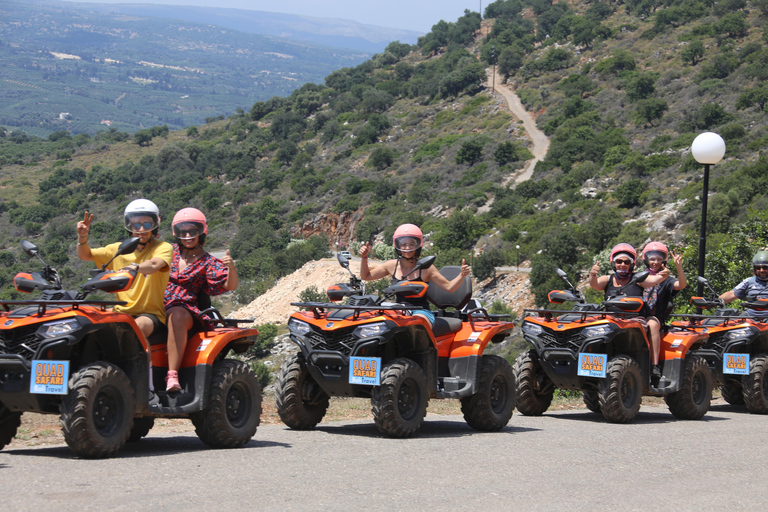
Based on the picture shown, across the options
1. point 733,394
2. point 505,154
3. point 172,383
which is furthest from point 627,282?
point 505,154

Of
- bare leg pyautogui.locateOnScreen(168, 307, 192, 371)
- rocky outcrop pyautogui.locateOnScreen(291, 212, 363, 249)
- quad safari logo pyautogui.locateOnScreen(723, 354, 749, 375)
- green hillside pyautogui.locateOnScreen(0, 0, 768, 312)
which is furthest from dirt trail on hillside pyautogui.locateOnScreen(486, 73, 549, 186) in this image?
bare leg pyautogui.locateOnScreen(168, 307, 192, 371)

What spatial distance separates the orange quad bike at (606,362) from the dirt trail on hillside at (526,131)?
2669 inches

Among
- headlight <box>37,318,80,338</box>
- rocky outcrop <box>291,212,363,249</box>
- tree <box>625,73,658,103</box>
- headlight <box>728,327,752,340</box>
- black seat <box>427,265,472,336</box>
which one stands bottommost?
headlight <box>37,318,80,338</box>

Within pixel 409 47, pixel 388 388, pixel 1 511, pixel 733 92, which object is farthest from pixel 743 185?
pixel 409 47

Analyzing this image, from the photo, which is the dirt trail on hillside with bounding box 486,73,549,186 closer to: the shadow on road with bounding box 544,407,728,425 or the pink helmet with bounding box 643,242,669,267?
the shadow on road with bounding box 544,407,728,425

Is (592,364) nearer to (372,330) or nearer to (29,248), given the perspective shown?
(372,330)

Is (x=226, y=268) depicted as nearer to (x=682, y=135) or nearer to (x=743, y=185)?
(x=743, y=185)

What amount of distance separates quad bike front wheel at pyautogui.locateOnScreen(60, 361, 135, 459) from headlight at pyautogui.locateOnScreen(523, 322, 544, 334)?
616cm

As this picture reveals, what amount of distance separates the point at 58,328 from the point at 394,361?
3569mm

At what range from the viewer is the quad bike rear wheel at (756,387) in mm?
13930

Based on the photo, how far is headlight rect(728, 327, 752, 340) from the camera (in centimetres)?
1385

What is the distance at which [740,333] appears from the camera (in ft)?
45.6

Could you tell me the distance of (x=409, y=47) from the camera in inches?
6083

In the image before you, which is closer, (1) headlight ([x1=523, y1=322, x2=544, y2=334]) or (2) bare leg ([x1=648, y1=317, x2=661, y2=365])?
(1) headlight ([x1=523, y1=322, x2=544, y2=334])
